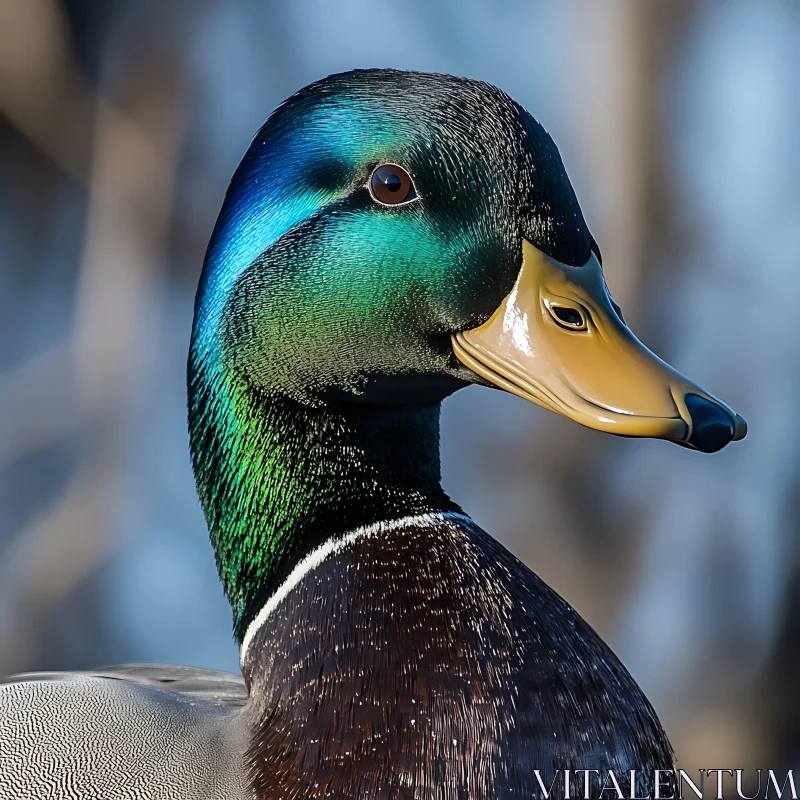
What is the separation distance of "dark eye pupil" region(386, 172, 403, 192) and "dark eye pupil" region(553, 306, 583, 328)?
7.7 inches

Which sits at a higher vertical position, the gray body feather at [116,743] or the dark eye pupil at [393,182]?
the dark eye pupil at [393,182]

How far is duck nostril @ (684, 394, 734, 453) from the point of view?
2.90ft

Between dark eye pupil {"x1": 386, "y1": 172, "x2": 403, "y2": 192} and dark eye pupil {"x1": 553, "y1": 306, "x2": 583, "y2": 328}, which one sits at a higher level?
dark eye pupil {"x1": 386, "y1": 172, "x2": 403, "y2": 192}

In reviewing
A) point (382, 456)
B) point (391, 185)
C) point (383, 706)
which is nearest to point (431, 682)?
point (383, 706)

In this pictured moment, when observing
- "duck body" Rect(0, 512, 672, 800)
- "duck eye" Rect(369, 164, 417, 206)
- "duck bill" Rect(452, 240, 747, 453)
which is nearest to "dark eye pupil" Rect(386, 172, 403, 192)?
"duck eye" Rect(369, 164, 417, 206)

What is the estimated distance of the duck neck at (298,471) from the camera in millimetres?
1091

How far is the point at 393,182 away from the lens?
101cm

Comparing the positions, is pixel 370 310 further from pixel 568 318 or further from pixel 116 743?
pixel 116 743

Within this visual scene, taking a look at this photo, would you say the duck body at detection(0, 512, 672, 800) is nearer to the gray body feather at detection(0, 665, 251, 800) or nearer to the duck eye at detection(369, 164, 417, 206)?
the gray body feather at detection(0, 665, 251, 800)

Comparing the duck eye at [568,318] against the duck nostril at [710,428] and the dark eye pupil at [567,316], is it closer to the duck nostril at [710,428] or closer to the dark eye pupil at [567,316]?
the dark eye pupil at [567,316]

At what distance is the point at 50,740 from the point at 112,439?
3.21 metres

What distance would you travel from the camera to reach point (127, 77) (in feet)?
14.2

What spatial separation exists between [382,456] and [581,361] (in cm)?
26

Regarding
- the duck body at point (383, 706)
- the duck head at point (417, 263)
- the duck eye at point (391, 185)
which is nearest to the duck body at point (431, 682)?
the duck body at point (383, 706)
